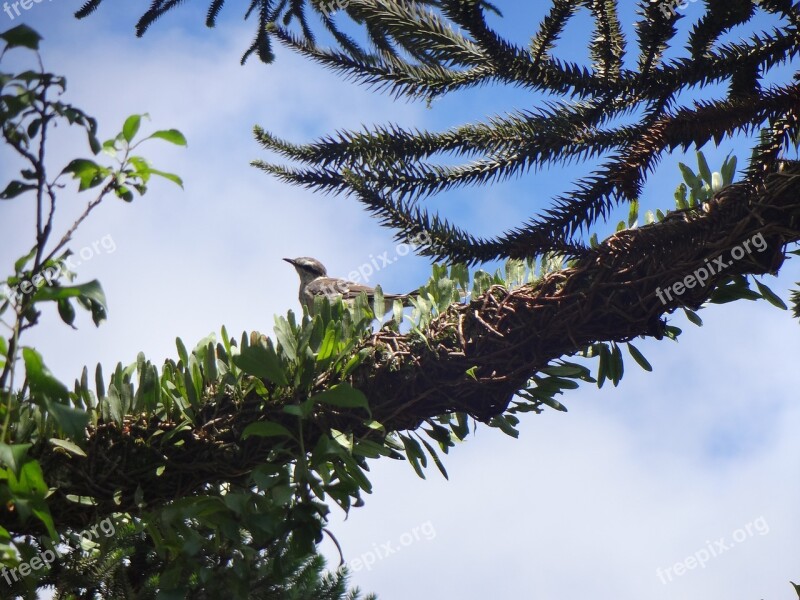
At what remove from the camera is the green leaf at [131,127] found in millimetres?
1907

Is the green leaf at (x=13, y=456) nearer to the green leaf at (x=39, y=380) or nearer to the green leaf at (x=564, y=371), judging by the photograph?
the green leaf at (x=39, y=380)

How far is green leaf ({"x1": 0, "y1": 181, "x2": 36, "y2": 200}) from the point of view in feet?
5.81

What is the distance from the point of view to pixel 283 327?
100 inches

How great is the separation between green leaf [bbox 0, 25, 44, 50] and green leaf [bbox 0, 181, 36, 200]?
1.03 feet

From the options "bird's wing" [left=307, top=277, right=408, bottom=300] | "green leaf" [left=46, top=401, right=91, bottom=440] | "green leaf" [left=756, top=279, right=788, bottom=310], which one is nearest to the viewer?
"green leaf" [left=46, top=401, right=91, bottom=440]

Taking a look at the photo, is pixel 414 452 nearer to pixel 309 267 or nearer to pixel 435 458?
pixel 435 458

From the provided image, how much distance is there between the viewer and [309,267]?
7.19m

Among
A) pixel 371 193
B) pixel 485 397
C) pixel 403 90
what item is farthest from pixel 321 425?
pixel 403 90

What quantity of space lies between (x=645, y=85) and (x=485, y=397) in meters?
0.99

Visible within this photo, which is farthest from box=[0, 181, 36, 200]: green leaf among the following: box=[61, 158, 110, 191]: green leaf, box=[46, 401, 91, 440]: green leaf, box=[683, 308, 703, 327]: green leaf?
box=[683, 308, 703, 327]: green leaf

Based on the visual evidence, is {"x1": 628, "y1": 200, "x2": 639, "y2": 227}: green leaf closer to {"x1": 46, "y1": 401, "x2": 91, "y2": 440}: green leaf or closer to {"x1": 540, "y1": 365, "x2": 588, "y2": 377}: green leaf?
{"x1": 540, "y1": 365, "x2": 588, "y2": 377}: green leaf

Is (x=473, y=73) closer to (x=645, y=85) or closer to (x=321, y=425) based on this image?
(x=645, y=85)

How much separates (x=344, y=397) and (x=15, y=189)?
98 cm

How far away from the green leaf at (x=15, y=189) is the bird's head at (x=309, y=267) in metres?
5.39
